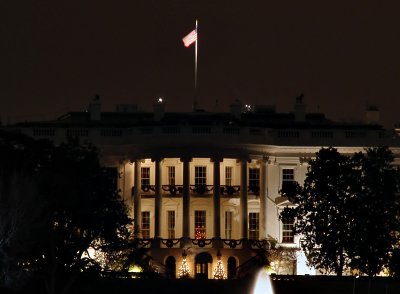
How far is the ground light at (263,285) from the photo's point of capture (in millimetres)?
142087

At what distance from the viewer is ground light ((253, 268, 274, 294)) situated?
142087 millimetres

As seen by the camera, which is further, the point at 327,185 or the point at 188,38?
the point at 188,38

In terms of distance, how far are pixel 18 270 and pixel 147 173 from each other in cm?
3410

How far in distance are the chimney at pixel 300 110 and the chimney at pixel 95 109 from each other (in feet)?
46.1

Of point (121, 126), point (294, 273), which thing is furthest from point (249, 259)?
point (121, 126)

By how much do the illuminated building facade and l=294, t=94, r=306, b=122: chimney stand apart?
2093 millimetres

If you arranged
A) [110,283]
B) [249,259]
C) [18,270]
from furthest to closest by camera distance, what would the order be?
→ [249,259] < [110,283] < [18,270]

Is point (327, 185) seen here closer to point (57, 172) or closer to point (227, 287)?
point (227, 287)

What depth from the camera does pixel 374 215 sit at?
14362 cm

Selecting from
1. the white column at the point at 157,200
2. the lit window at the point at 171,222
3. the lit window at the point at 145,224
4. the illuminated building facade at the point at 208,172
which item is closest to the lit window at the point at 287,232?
the illuminated building facade at the point at 208,172

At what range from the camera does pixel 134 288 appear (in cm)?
13988

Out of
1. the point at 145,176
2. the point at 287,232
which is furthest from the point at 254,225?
the point at 145,176

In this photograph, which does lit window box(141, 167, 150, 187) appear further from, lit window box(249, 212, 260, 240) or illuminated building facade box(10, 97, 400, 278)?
lit window box(249, 212, 260, 240)

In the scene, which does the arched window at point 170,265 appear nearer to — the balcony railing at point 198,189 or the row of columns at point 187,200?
the row of columns at point 187,200
